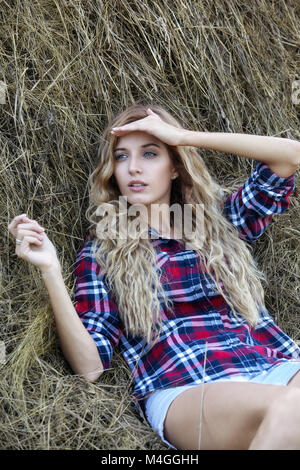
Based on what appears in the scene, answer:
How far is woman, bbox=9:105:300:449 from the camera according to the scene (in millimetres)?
1796

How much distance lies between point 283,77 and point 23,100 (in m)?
1.08

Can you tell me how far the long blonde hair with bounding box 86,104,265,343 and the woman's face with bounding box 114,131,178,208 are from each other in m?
0.04

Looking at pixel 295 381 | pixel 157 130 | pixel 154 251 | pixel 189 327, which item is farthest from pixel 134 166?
pixel 295 381

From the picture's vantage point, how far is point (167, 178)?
2191 mm

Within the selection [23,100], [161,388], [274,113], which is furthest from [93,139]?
[161,388]

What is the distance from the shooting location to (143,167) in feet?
7.00

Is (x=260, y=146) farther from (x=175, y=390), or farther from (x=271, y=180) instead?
(x=175, y=390)

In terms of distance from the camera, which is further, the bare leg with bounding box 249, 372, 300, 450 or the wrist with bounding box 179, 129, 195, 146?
the wrist with bounding box 179, 129, 195, 146

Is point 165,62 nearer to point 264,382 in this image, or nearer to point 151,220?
point 151,220

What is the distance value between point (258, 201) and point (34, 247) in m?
0.78

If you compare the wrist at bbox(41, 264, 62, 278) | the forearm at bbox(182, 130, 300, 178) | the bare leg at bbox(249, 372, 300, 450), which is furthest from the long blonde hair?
the bare leg at bbox(249, 372, 300, 450)

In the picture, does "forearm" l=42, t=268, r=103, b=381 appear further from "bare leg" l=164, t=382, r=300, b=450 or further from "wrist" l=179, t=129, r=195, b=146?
"wrist" l=179, t=129, r=195, b=146

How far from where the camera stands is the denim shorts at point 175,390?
71.1 inches

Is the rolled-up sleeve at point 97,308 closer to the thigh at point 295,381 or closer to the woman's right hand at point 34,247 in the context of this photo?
the woman's right hand at point 34,247
